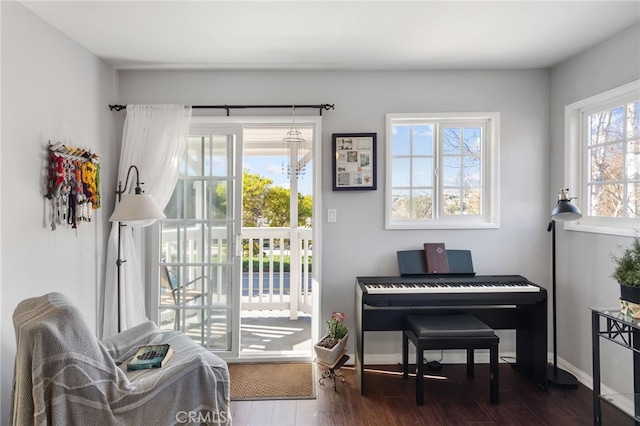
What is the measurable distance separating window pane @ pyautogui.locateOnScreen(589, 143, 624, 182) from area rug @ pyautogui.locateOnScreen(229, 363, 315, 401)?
8.73 ft

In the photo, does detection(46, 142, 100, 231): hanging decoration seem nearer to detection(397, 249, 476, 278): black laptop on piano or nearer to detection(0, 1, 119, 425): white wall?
detection(0, 1, 119, 425): white wall

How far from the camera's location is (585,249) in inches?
106

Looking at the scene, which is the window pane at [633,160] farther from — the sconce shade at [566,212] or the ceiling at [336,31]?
the ceiling at [336,31]

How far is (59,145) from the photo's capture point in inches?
90.1

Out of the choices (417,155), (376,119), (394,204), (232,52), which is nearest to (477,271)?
(394,204)

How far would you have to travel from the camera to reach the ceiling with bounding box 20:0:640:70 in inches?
82.6

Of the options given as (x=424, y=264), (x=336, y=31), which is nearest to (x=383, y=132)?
(x=336, y=31)

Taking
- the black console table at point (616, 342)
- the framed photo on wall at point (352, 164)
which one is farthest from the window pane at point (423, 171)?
the black console table at point (616, 342)

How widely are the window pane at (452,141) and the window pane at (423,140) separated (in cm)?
12

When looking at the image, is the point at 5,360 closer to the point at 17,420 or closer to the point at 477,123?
the point at 17,420

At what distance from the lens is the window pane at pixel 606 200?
8.34 feet

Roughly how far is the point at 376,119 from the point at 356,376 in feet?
6.86

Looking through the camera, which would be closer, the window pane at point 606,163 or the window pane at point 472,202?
the window pane at point 606,163

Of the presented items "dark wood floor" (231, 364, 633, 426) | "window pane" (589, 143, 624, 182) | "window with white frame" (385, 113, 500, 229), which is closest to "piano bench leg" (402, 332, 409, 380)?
"dark wood floor" (231, 364, 633, 426)
